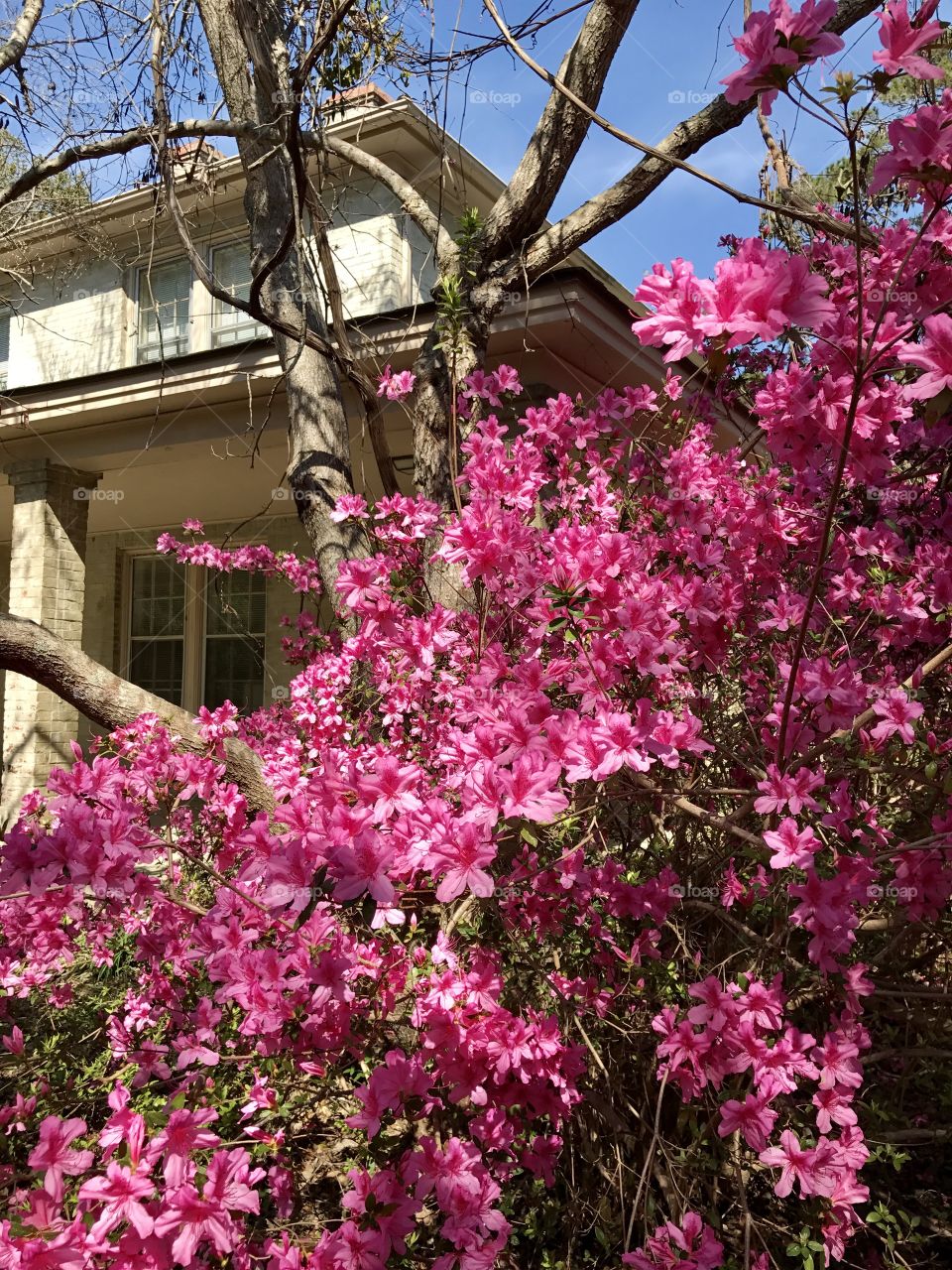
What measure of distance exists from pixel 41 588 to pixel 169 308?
477cm

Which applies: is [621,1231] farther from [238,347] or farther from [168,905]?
[238,347]

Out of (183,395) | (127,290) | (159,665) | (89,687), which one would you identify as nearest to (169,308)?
(127,290)

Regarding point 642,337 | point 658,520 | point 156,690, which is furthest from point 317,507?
point 156,690

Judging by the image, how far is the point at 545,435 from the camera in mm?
2953

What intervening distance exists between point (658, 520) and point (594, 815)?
0.99m

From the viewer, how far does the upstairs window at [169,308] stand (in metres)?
10.4

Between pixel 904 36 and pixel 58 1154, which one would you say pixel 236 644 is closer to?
pixel 58 1154

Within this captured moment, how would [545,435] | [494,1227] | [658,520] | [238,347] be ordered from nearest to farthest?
1. [494,1227]
2. [658,520]
3. [545,435]
4. [238,347]

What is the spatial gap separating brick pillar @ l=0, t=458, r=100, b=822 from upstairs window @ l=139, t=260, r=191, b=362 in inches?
133

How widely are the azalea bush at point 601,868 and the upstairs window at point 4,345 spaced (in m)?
10.9

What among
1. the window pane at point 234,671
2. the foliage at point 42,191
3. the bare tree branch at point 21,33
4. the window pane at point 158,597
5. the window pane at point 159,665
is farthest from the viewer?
the window pane at point 158,597

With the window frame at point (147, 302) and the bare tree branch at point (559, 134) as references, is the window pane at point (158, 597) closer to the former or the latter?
the window frame at point (147, 302)

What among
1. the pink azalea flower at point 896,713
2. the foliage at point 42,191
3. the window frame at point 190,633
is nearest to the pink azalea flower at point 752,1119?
the pink azalea flower at point 896,713

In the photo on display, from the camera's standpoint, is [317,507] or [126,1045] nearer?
[126,1045]
